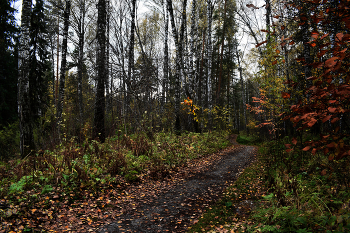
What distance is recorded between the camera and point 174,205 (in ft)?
13.8

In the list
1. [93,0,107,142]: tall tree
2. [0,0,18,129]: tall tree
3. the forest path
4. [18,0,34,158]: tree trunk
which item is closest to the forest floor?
the forest path

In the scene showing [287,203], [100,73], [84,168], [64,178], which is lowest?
[287,203]

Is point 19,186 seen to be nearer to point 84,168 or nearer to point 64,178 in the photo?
point 64,178

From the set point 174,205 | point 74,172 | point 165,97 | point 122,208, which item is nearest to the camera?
point 122,208

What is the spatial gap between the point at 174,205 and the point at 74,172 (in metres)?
2.54

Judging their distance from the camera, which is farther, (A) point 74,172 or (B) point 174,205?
(A) point 74,172

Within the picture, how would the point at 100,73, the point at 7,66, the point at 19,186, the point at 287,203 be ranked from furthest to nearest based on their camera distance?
the point at 7,66 < the point at 100,73 < the point at 19,186 < the point at 287,203

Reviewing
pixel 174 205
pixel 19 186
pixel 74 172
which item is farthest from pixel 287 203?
pixel 19 186

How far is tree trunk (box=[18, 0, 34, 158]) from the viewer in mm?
5977

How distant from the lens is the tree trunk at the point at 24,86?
5977mm

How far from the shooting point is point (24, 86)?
598 cm

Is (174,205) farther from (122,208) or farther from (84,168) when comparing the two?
(84,168)

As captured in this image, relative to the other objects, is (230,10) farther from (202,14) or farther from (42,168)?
(42,168)

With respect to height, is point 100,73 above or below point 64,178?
above
